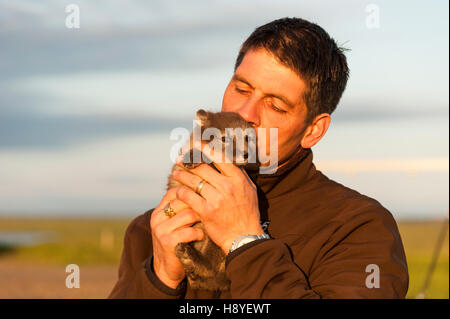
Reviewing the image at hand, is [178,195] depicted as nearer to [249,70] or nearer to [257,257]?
[257,257]

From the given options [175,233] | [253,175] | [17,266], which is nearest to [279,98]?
[253,175]

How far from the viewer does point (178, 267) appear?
12.5 ft

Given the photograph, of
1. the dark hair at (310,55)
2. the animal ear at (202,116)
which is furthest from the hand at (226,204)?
the animal ear at (202,116)

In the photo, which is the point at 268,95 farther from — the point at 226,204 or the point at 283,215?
the point at 226,204

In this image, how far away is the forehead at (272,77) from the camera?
410 cm

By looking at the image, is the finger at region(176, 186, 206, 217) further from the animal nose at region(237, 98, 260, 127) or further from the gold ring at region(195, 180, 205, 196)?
the animal nose at region(237, 98, 260, 127)

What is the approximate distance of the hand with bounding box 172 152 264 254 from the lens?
3.45 m

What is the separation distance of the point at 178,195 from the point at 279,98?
113 centimetres

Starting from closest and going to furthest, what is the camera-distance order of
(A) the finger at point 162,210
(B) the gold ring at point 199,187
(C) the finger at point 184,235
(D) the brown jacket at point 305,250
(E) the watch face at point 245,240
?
1. (D) the brown jacket at point 305,250
2. (E) the watch face at point 245,240
3. (B) the gold ring at point 199,187
4. (C) the finger at point 184,235
5. (A) the finger at point 162,210

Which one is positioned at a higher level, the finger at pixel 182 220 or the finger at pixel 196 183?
the finger at pixel 196 183

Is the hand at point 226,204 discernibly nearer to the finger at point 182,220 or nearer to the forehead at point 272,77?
the finger at point 182,220

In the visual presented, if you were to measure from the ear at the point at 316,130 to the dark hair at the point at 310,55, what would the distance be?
0.21 ft
